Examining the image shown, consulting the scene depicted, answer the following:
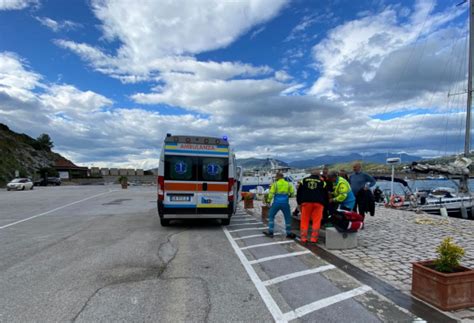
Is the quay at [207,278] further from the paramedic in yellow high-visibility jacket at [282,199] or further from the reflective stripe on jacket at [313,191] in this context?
the reflective stripe on jacket at [313,191]

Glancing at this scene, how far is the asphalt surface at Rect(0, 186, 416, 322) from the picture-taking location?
13.5 feet

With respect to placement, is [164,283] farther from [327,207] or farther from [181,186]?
[181,186]

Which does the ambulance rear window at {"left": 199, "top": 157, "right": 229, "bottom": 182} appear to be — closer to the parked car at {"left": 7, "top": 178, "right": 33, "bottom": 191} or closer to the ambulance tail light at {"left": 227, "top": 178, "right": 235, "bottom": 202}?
the ambulance tail light at {"left": 227, "top": 178, "right": 235, "bottom": 202}

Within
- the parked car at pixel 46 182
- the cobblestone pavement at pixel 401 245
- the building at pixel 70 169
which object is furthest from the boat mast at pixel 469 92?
the building at pixel 70 169

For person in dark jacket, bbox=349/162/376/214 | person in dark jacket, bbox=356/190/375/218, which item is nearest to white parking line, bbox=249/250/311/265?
person in dark jacket, bbox=349/162/376/214

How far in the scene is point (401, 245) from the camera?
26.7 feet

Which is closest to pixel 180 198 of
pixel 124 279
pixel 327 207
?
pixel 327 207

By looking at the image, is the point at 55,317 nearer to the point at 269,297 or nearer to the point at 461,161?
the point at 269,297

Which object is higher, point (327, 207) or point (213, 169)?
point (213, 169)

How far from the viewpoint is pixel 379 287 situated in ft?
16.9

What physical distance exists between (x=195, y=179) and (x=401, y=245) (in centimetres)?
608

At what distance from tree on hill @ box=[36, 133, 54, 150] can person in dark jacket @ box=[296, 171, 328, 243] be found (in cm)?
10471

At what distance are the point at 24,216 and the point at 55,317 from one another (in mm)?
12426

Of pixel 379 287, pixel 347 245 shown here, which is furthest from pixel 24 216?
pixel 379 287
